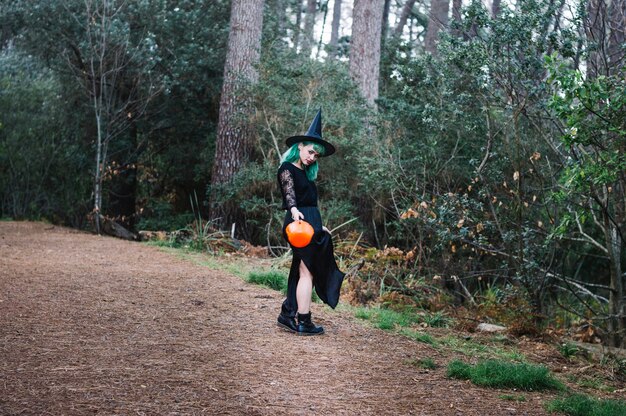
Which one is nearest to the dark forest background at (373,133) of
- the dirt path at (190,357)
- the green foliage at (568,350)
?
the green foliage at (568,350)

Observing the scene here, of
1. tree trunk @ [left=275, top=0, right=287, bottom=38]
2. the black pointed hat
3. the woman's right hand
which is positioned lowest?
the woman's right hand

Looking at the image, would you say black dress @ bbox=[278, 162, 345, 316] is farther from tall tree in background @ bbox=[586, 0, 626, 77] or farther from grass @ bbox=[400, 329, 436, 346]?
tall tree in background @ bbox=[586, 0, 626, 77]

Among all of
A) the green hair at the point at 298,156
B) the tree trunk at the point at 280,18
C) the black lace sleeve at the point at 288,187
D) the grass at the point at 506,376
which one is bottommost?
the grass at the point at 506,376

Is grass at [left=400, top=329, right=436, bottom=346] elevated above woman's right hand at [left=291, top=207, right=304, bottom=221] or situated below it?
below

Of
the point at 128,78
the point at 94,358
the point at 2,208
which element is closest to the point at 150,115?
the point at 128,78

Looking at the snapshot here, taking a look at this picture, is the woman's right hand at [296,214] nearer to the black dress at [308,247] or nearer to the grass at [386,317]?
the black dress at [308,247]

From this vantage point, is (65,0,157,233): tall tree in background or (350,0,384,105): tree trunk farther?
(350,0,384,105): tree trunk

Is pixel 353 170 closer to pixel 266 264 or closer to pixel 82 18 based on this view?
pixel 266 264

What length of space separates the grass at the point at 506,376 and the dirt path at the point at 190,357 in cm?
11

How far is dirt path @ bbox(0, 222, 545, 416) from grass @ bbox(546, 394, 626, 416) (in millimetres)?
142

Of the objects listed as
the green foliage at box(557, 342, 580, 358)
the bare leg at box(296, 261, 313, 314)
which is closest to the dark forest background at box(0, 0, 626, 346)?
the green foliage at box(557, 342, 580, 358)

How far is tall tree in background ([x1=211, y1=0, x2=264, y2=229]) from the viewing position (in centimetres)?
1345

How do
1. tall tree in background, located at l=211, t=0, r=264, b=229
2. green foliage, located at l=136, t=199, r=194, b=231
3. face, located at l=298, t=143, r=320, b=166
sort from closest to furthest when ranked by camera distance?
1. face, located at l=298, t=143, r=320, b=166
2. tall tree in background, located at l=211, t=0, r=264, b=229
3. green foliage, located at l=136, t=199, r=194, b=231

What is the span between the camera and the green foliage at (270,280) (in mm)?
8602
